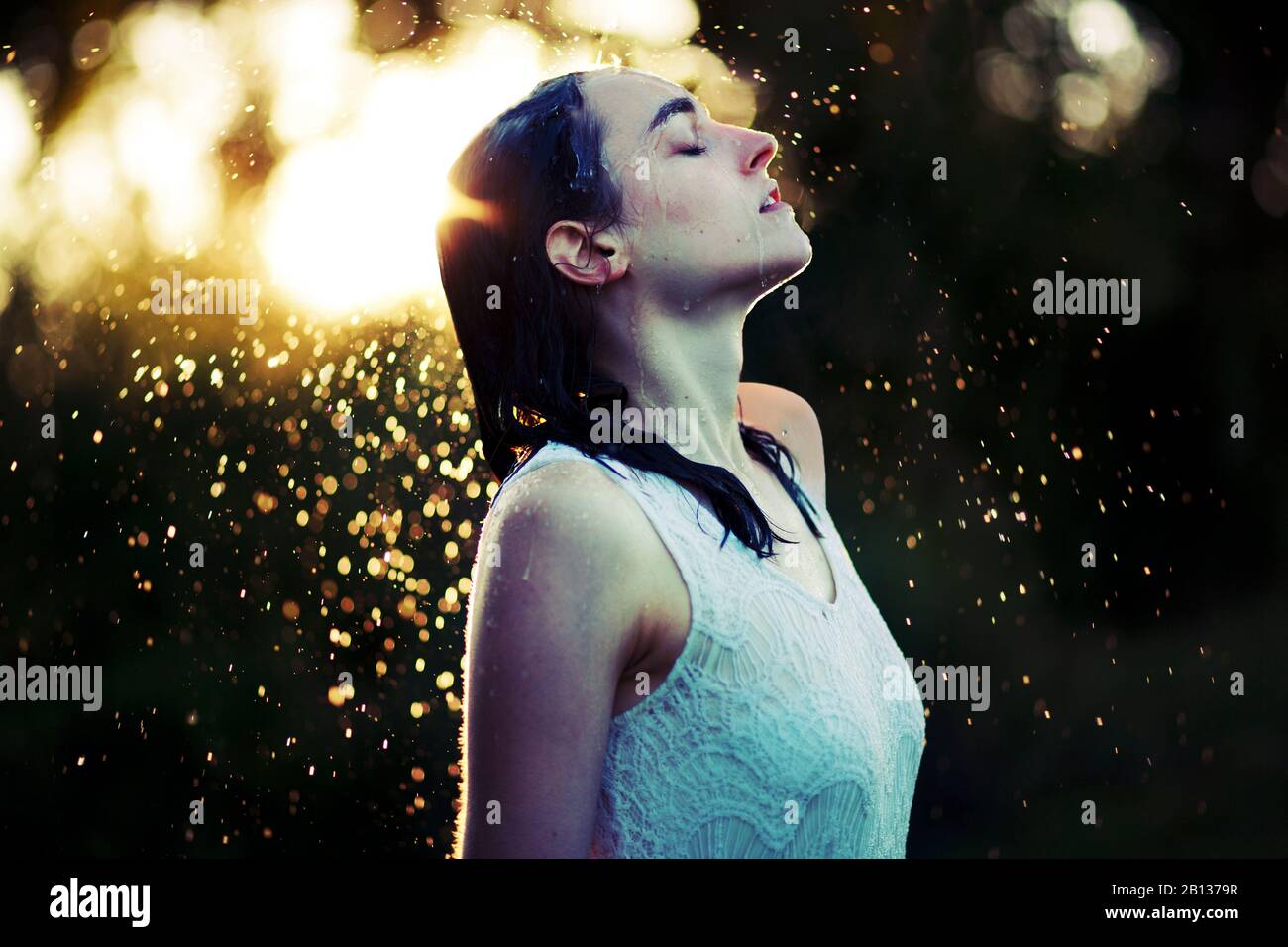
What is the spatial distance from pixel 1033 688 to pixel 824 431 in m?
1.88

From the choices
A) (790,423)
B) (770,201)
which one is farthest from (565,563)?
(790,423)

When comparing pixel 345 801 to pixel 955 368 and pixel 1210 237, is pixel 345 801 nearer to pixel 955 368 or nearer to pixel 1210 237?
pixel 955 368

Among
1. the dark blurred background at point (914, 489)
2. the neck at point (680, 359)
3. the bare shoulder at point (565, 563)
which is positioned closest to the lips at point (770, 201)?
the neck at point (680, 359)

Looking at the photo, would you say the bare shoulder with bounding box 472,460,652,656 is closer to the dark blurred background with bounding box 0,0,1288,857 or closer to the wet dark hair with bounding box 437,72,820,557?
the wet dark hair with bounding box 437,72,820,557

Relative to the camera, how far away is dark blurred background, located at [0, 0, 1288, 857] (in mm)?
6402

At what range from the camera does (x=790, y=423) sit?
123 inches

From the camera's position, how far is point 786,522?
272cm

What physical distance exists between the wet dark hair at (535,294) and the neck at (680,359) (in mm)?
40

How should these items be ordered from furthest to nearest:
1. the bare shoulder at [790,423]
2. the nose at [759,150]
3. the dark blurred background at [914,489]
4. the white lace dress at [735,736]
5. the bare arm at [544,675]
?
the dark blurred background at [914,489], the bare shoulder at [790,423], the nose at [759,150], the white lace dress at [735,736], the bare arm at [544,675]

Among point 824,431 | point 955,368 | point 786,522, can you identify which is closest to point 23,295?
point 824,431

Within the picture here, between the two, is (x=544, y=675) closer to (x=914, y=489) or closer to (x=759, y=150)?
(x=759, y=150)

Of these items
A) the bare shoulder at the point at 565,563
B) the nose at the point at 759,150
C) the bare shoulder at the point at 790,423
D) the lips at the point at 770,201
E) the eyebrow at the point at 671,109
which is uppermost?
the eyebrow at the point at 671,109

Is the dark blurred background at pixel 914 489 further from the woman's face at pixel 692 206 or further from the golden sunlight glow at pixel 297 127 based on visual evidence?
the woman's face at pixel 692 206

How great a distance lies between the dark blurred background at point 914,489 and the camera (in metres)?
6.40
